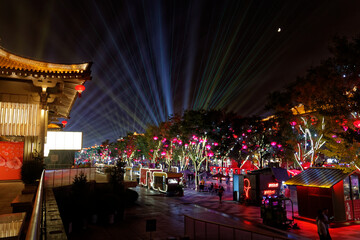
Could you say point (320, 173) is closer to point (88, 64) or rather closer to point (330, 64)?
point (330, 64)

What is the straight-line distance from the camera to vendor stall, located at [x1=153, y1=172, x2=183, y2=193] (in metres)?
29.2

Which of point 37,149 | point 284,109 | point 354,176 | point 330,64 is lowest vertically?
point 354,176

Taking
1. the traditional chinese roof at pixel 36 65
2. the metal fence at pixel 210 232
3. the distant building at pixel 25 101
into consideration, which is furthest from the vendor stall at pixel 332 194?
the traditional chinese roof at pixel 36 65

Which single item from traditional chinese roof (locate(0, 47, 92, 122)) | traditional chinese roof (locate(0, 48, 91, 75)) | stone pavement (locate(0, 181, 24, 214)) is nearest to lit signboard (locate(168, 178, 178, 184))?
traditional chinese roof (locate(0, 47, 92, 122))

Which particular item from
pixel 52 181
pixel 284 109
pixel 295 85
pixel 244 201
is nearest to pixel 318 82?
pixel 295 85

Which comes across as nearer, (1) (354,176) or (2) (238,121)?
(1) (354,176)

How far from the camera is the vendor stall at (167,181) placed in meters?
29.2

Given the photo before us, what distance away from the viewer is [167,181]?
2948cm

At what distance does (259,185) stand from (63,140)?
18873 mm

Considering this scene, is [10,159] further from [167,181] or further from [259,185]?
[259,185]

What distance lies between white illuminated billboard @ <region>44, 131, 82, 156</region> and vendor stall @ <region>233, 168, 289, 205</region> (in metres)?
16.2

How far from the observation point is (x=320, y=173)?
17109 mm

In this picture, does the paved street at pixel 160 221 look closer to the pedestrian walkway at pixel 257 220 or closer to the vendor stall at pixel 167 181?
the pedestrian walkway at pixel 257 220

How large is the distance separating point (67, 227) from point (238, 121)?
24944mm
